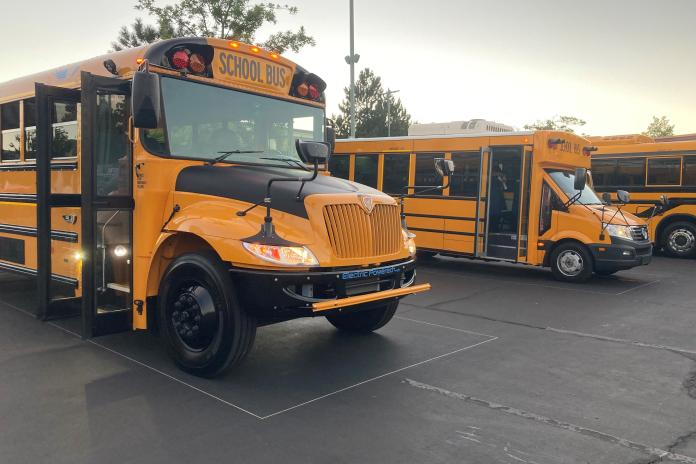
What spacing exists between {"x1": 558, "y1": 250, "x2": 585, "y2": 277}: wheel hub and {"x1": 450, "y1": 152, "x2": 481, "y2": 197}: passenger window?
6.37ft

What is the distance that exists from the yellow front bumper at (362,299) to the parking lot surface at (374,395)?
2.20ft

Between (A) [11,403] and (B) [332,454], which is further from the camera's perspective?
(A) [11,403]

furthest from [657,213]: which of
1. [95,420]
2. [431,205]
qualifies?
[95,420]

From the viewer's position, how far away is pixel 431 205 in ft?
38.2

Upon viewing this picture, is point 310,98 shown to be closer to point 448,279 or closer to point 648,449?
point 648,449

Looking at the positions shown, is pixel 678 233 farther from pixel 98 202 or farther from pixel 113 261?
pixel 98 202

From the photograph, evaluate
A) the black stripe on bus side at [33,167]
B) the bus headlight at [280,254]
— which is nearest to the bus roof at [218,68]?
the black stripe on bus side at [33,167]

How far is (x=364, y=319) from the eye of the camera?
6.02 meters

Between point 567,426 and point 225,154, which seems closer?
point 567,426

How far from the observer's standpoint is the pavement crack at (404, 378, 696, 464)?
3.47 meters

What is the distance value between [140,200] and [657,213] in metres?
13.1

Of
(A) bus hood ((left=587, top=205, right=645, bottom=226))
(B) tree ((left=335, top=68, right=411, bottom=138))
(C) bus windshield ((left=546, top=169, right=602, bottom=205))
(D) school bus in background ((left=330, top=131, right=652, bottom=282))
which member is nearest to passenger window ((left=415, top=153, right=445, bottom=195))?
(D) school bus in background ((left=330, top=131, right=652, bottom=282))

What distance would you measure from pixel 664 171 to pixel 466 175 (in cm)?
614

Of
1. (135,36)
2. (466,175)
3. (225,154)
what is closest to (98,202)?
(225,154)
